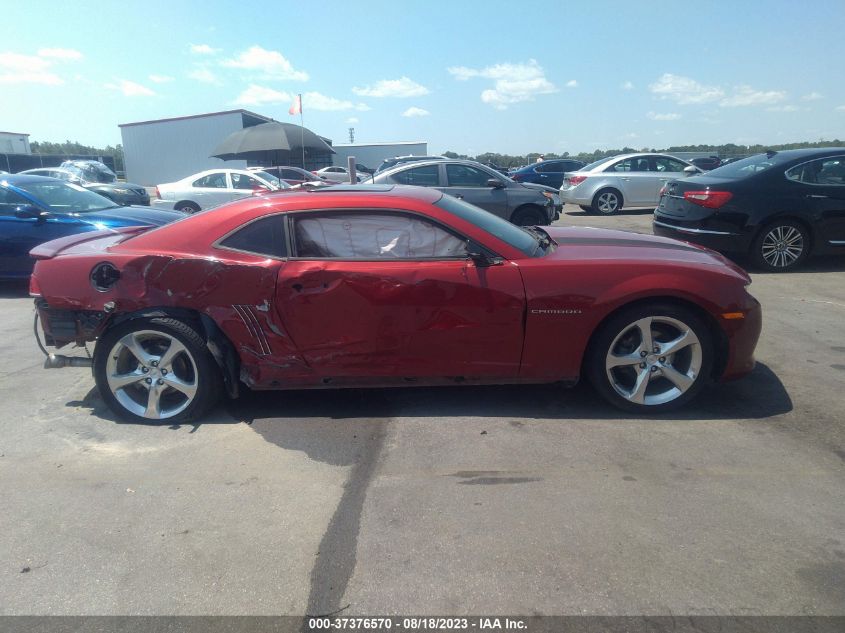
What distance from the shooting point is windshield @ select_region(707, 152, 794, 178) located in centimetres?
751

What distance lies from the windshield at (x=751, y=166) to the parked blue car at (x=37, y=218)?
7084mm

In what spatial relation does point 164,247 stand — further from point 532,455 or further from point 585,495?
point 585,495

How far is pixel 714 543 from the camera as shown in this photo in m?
→ 2.55

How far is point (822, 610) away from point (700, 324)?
184 cm

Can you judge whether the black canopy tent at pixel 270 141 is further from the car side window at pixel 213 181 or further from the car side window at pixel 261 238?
the car side window at pixel 261 238

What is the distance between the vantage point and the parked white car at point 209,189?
13.9m

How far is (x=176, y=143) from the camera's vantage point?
126 feet

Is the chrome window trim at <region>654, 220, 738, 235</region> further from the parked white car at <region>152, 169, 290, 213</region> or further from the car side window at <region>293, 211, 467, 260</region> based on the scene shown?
the parked white car at <region>152, 169, 290, 213</region>

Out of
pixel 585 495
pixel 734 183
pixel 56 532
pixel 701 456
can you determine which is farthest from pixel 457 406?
pixel 734 183

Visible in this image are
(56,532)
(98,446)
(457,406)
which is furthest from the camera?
(457,406)

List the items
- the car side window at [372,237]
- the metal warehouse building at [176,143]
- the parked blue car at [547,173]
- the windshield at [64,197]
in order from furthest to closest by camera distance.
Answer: the metal warehouse building at [176,143], the parked blue car at [547,173], the windshield at [64,197], the car side window at [372,237]

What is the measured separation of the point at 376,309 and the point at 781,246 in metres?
6.28

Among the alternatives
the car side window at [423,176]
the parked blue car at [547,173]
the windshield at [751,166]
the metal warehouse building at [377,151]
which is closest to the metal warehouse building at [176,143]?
the metal warehouse building at [377,151]

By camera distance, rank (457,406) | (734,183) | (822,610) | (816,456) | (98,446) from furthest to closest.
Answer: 1. (734,183)
2. (457,406)
3. (98,446)
4. (816,456)
5. (822,610)
